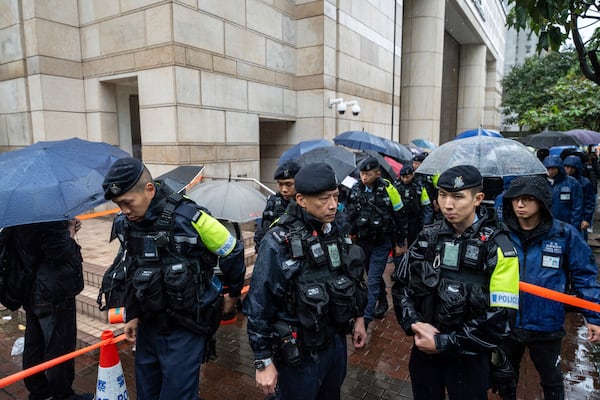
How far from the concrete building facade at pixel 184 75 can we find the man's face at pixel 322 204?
602 centimetres

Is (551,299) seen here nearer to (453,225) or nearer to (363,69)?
(453,225)

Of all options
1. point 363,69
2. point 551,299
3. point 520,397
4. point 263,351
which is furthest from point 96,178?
point 363,69

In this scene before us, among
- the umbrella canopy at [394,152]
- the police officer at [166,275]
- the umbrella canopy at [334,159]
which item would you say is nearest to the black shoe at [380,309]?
the umbrella canopy at [334,159]

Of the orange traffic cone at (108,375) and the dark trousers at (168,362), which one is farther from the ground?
the dark trousers at (168,362)

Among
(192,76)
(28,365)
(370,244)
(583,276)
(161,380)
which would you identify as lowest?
(28,365)

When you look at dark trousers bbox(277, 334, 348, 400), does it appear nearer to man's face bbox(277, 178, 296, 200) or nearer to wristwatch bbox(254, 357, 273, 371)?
wristwatch bbox(254, 357, 273, 371)

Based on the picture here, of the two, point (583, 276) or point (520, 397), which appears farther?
point (520, 397)

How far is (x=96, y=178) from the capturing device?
2.89 metres

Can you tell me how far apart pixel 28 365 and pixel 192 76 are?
20.0 feet

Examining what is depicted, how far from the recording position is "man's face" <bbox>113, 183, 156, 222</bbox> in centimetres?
242

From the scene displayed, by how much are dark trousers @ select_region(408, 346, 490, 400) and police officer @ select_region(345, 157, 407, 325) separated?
2276 mm

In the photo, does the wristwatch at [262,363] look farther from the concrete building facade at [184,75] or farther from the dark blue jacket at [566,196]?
the concrete building facade at [184,75]

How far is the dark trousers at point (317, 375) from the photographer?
91.7 inches

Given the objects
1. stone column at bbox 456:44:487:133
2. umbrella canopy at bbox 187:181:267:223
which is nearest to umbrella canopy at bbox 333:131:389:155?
umbrella canopy at bbox 187:181:267:223
